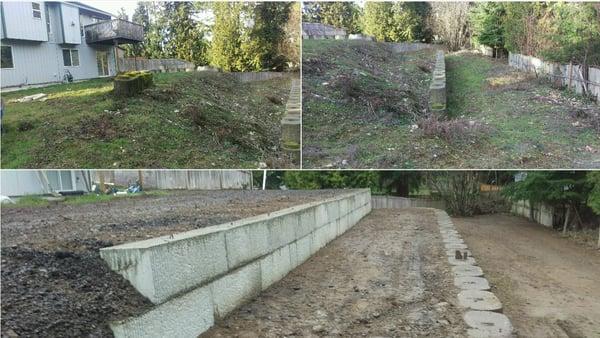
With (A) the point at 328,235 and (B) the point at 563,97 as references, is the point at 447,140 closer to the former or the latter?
(B) the point at 563,97

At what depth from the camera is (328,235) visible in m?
5.89

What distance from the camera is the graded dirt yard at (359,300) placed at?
2668 millimetres

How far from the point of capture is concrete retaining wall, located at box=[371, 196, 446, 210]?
43.3 ft

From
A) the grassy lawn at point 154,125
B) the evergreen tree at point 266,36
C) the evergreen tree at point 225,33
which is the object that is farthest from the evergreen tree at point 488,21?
the evergreen tree at point 225,33

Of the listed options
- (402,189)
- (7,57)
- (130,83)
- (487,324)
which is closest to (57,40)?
(7,57)

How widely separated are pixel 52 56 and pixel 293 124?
2.19 metres

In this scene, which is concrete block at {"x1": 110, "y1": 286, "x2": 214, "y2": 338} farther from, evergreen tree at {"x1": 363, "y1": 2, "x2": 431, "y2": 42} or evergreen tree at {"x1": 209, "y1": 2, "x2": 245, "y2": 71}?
evergreen tree at {"x1": 363, "y1": 2, "x2": 431, "y2": 42}

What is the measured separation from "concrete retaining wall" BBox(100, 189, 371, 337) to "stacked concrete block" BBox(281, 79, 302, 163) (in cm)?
59

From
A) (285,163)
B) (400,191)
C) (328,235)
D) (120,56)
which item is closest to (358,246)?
(328,235)

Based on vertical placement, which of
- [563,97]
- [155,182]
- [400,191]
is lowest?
[400,191]

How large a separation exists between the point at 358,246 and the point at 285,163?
80.1 inches

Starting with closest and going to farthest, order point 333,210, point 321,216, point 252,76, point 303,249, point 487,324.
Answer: point 487,324 → point 252,76 → point 303,249 → point 321,216 → point 333,210

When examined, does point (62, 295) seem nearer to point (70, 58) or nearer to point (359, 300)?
point (359, 300)

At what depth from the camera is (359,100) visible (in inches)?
164
